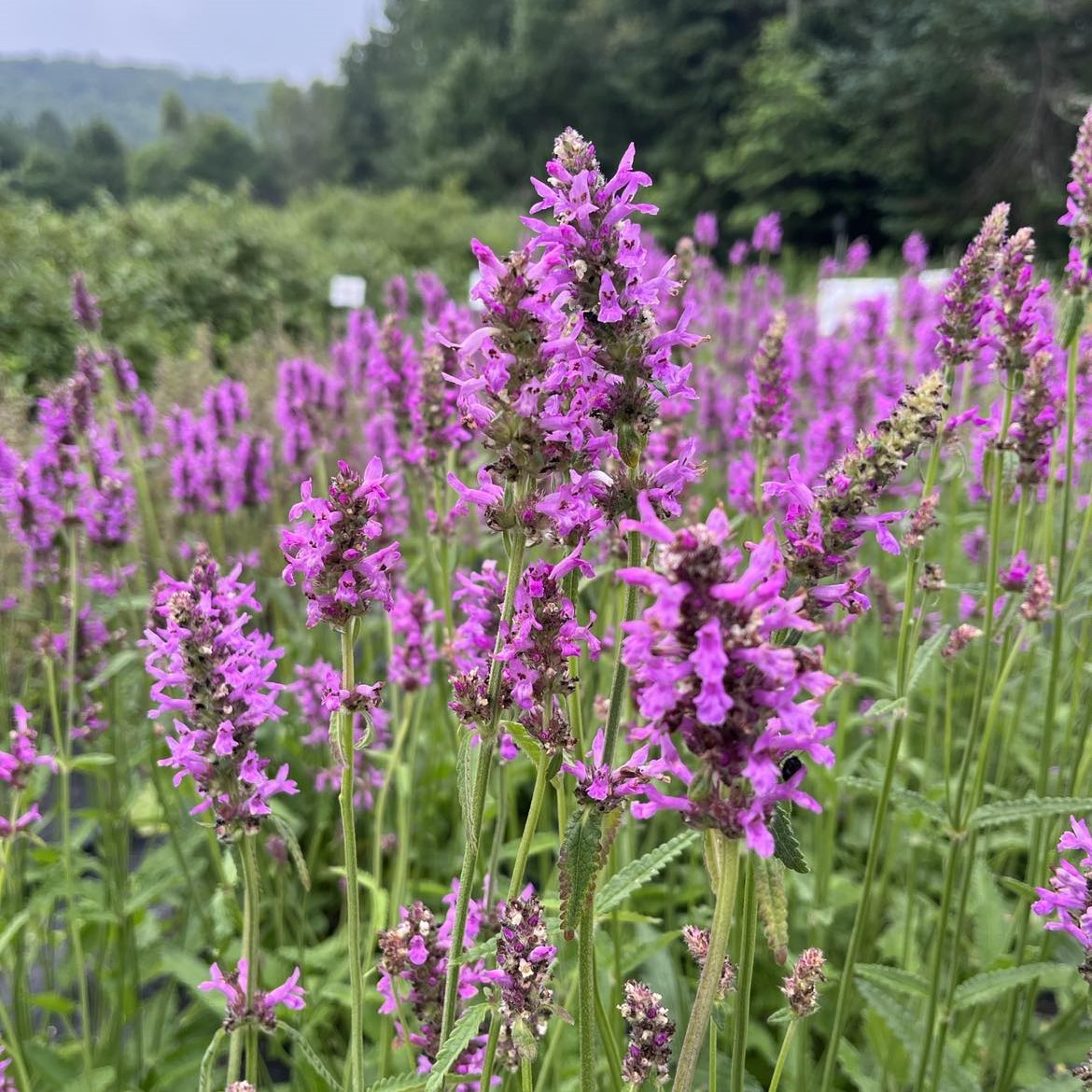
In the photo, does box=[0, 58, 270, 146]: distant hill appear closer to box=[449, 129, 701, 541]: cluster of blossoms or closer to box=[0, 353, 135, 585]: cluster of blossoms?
box=[0, 353, 135, 585]: cluster of blossoms

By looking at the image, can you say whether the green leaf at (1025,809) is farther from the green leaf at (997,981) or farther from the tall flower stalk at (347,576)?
the tall flower stalk at (347,576)

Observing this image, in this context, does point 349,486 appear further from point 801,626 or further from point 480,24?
point 480,24

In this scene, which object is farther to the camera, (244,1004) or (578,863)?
(244,1004)

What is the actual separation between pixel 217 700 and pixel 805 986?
1062mm

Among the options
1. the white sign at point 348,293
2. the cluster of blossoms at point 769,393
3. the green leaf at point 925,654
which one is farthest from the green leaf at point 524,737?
the white sign at point 348,293

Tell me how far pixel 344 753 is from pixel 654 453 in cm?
149

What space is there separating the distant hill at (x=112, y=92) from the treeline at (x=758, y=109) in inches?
93.1

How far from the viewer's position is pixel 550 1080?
237 centimetres

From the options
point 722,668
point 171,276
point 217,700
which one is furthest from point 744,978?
point 171,276

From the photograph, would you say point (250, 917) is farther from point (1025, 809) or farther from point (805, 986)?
point (1025, 809)

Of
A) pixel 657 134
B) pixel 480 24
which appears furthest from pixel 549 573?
pixel 480 24

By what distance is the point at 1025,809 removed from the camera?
1.89 metres

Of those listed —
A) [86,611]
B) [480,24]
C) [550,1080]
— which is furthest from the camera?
[480,24]

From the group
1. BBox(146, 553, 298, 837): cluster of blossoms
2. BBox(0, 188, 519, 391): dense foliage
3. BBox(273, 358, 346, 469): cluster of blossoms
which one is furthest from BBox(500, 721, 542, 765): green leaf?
BBox(0, 188, 519, 391): dense foliage
